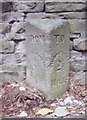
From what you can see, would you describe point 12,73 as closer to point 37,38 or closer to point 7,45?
point 7,45

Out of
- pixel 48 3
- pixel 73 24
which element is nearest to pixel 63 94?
pixel 73 24

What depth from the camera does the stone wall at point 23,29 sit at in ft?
8.60

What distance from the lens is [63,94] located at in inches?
104

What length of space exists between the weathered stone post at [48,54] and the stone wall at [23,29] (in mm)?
106

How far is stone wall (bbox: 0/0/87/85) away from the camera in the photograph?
2621mm

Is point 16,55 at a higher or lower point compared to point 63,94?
higher

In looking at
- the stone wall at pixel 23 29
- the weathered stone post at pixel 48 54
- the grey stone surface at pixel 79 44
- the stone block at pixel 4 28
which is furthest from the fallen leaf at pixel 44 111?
the stone block at pixel 4 28

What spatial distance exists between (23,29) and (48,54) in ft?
1.23

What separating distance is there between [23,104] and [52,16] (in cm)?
73

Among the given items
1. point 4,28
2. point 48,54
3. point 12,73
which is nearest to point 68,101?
point 48,54

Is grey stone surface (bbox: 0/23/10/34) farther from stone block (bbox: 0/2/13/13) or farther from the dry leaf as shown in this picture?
the dry leaf

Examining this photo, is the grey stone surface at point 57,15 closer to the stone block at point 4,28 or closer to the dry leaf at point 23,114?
the stone block at point 4,28

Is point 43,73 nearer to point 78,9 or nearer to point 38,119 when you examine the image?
point 38,119

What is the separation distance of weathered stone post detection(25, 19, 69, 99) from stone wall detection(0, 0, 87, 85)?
11 cm
